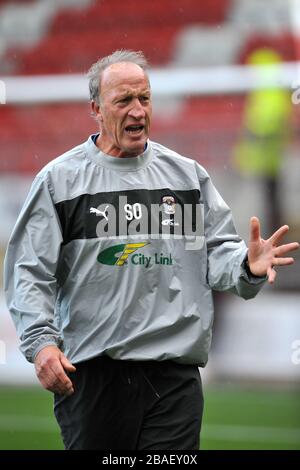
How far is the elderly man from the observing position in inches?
146

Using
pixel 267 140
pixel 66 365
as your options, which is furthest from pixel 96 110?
pixel 267 140

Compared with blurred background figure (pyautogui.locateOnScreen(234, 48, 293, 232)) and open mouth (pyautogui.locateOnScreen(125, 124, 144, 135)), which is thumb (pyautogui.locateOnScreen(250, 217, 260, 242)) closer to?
open mouth (pyautogui.locateOnScreen(125, 124, 144, 135))

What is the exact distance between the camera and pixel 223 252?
3.80 m

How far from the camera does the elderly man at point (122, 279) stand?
3707 millimetres

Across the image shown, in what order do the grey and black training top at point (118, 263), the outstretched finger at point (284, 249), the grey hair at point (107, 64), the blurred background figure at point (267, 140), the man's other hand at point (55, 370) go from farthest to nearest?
the blurred background figure at point (267, 140), the grey hair at point (107, 64), the grey and black training top at point (118, 263), the outstretched finger at point (284, 249), the man's other hand at point (55, 370)

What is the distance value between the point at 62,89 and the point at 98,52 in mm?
1311

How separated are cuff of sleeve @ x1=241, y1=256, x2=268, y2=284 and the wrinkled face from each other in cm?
52

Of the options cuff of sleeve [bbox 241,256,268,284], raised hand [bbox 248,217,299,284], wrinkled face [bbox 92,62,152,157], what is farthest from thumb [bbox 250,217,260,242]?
wrinkled face [bbox 92,62,152,157]

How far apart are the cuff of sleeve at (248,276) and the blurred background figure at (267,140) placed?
617 centimetres

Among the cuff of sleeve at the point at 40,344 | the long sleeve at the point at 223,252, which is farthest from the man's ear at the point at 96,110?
the cuff of sleeve at the point at 40,344

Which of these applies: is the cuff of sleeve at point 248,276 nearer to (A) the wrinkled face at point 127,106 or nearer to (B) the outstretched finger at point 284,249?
(B) the outstretched finger at point 284,249

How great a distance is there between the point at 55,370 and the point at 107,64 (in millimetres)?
1046

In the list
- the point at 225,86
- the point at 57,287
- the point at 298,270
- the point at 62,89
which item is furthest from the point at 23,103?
the point at 57,287
